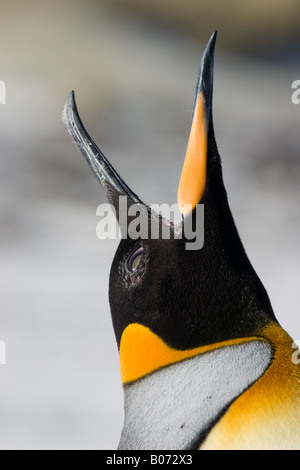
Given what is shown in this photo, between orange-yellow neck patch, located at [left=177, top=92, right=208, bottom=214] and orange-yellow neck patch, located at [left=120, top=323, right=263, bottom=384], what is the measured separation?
0.13 meters

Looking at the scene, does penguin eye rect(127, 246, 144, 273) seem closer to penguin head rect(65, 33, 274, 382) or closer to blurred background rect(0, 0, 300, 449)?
penguin head rect(65, 33, 274, 382)

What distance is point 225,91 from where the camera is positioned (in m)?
3.25

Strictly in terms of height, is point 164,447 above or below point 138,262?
below

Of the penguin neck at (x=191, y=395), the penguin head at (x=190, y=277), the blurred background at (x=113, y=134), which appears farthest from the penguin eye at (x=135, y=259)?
the blurred background at (x=113, y=134)

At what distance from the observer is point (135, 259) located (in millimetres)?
576

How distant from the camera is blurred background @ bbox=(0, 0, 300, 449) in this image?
98.8 inches

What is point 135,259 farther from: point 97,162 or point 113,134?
point 113,134

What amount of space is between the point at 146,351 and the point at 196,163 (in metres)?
0.19

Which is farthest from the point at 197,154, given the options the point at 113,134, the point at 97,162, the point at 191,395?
the point at 113,134

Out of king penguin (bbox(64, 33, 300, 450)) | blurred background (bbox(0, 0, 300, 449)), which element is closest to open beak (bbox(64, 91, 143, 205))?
king penguin (bbox(64, 33, 300, 450))

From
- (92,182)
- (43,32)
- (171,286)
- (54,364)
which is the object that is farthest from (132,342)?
(43,32)

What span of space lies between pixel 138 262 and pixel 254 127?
2739 mm

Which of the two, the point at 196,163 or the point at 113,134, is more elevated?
the point at 113,134

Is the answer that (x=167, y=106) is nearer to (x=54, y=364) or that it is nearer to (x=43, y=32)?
(x=43, y=32)
